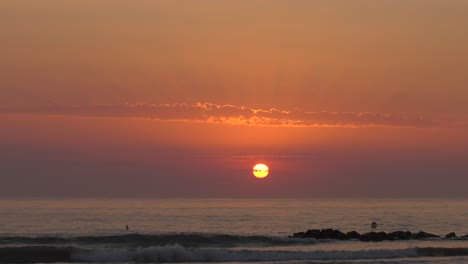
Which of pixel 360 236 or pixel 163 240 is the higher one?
pixel 163 240

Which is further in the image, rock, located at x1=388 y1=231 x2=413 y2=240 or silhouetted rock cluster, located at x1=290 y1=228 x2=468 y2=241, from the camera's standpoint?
rock, located at x1=388 y1=231 x2=413 y2=240

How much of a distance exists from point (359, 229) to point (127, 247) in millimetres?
24766

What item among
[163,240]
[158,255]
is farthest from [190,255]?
[163,240]

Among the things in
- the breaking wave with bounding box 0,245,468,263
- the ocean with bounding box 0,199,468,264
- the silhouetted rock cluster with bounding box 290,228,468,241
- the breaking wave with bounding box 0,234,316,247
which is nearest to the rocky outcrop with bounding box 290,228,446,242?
the silhouetted rock cluster with bounding box 290,228,468,241

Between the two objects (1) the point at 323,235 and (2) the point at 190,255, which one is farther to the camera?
(1) the point at 323,235

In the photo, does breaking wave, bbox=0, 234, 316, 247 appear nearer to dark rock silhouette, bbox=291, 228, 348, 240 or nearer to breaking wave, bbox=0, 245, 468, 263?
dark rock silhouette, bbox=291, 228, 348, 240

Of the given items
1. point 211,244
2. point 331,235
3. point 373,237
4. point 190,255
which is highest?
point 331,235

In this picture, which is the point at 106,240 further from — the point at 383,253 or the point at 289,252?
the point at 383,253

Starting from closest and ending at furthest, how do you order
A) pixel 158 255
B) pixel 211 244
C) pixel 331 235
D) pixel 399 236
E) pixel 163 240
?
pixel 158 255 < pixel 211 244 < pixel 163 240 < pixel 331 235 < pixel 399 236

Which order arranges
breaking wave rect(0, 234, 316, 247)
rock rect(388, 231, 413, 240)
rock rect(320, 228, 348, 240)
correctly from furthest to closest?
rock rect(388, 231, 413, 240), rock rect(320, 228, 348, 240), breaking wave rect(0, 234, 316, 247)

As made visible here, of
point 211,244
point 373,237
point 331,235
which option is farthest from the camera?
point 331,235

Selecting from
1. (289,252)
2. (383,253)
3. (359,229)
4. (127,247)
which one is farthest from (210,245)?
(359,229)

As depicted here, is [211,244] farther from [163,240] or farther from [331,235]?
[331,235]

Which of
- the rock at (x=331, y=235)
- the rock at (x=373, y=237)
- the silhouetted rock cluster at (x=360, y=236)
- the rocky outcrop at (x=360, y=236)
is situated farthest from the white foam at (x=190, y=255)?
the rock at (x=331, y=235)
